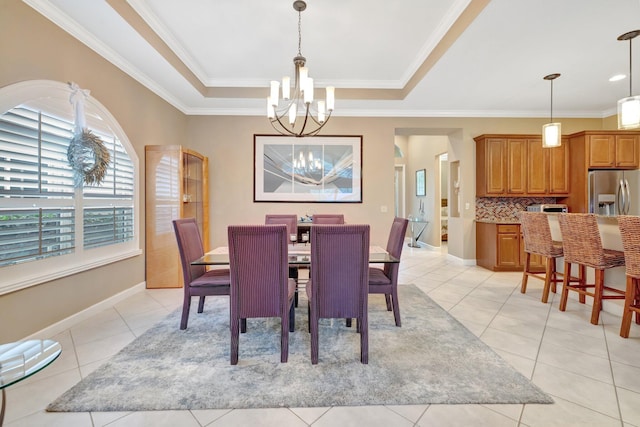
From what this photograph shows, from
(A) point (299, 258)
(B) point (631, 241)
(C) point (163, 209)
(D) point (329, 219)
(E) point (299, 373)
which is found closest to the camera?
(E) point (299, 373)

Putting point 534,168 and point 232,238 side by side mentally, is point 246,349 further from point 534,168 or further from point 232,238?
point 534,168

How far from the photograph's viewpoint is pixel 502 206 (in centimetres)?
519

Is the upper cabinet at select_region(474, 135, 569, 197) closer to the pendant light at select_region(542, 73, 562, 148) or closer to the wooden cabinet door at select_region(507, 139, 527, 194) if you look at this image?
the wooden cabinet door at select_region(507, 139, 527, 194)

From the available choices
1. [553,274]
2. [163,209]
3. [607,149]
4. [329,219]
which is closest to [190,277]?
[163,209]

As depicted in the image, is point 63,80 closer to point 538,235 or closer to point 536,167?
point 538,235

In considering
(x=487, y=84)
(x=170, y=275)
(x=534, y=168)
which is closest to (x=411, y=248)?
(x=534, y=168)

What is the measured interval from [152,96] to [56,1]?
162 cm

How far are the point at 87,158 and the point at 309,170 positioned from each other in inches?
123

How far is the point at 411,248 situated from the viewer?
7207 mm

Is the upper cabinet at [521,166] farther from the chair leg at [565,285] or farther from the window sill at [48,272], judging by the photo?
the window sill at [48,272]

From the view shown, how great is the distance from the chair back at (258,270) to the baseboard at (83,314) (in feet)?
5.71

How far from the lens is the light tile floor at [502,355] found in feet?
4.82

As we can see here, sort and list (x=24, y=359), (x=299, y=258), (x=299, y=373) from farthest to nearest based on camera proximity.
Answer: (x=299, y=258) → (x=299, y=373) → (x=24, y=359)

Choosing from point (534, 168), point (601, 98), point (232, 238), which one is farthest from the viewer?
point (534, 168)
